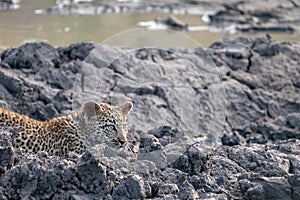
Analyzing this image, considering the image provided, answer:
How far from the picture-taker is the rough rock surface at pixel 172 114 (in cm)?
1072

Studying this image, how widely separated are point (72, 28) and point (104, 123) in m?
11.9

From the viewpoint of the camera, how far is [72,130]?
13.2 m

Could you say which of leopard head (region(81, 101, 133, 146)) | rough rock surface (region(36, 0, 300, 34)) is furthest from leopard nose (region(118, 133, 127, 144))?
rough rock surface (region(36, 0, 300, 34))

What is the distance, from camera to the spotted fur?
13.0 meters

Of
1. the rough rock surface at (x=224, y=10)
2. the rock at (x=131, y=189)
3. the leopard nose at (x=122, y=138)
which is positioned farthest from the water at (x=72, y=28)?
the rock at (x=131, y=189)

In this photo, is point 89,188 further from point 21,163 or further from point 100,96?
point 100,96

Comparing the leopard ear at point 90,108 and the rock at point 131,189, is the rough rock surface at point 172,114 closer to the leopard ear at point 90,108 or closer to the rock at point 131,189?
the rock at point 131,189

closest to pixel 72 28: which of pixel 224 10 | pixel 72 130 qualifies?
pixel 224 10

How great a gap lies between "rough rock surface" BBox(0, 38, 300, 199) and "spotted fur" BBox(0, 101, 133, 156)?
661mm

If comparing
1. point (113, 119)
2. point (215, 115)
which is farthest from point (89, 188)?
point (215, 115)

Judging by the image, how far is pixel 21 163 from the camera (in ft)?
35.8

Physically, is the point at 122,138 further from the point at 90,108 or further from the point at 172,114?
the point at 172,114

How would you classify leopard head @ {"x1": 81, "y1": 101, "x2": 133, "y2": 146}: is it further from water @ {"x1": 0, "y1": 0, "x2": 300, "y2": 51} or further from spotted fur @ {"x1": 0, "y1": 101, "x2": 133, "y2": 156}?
water @ {"x1": 0, "y1": 0, "x2": 300, "y2": 51}

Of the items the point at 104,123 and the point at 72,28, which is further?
the point at 72,28
